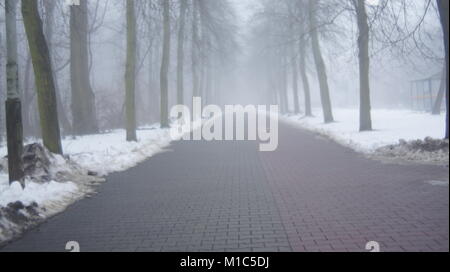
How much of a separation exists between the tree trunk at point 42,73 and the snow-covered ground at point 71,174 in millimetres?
735

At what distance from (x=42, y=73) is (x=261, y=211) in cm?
623

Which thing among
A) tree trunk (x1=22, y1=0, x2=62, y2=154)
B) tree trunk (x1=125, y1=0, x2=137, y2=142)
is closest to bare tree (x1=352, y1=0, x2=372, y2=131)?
tree trunk (x1=125, y1=0, x2=137, y2=142)

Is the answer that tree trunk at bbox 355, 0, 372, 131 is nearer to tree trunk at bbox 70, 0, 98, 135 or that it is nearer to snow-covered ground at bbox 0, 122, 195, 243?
snow-covered ground at bbox 0, 122, 195, 243

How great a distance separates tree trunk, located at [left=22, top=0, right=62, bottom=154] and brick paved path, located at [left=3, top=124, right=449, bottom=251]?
72.6 inches

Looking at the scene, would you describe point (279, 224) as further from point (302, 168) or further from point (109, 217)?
point (302, 168)

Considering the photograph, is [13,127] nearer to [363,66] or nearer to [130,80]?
[130,80]

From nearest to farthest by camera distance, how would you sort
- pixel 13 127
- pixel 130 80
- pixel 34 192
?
pixel 34 192
pixel 13 127
pixel 130 80

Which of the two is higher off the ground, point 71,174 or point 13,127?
point 13,127

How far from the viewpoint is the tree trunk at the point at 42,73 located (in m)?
9.84

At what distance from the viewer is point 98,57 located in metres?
59.4

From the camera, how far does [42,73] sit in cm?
1031

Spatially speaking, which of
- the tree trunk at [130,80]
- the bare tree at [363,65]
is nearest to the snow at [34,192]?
the tree trunk at [130,80]

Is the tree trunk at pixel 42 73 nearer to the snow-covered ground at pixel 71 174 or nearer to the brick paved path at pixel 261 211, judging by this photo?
the snow-covered ground at pixel 71 174

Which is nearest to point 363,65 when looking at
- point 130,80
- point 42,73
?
point 130,80
